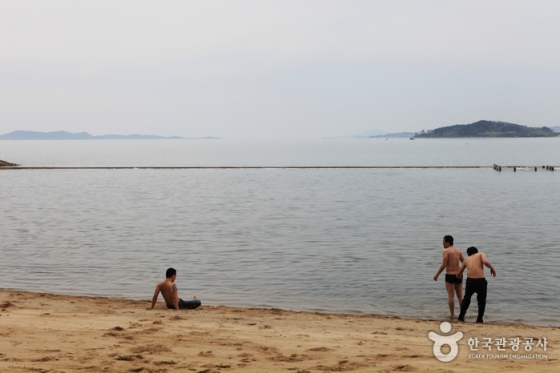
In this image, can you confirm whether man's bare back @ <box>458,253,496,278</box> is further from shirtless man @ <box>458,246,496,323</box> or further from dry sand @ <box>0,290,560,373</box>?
dry sand @ <box>0,290,560,373</box>

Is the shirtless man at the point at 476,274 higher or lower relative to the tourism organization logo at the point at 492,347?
higher

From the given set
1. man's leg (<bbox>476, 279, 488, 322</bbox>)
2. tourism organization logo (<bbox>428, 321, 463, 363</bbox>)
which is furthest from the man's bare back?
tourism organization logo (<bbox>428, 321, 463, 363</bbox>)

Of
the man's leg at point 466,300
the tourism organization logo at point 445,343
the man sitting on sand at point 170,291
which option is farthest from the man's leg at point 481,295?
the man sitting on sand at point 170,291

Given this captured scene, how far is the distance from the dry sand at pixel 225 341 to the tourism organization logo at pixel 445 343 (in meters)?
0.15

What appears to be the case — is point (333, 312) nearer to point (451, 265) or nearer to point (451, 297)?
point (451, 297)

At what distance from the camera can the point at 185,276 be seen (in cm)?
2367

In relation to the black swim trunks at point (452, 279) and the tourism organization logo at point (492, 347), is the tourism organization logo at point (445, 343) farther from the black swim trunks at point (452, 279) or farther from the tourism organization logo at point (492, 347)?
the black swim trunks at point (452, 279)

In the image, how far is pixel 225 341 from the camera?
12688mm

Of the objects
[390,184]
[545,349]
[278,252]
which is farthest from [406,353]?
[390,184]

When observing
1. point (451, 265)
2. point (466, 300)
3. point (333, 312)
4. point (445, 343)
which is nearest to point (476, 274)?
point (466, 300)

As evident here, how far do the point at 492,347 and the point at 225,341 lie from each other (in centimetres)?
558

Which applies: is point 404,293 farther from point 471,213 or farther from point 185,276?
point 471,213

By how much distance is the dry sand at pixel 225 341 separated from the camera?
1091 cm

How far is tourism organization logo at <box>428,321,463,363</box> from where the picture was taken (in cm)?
1170
